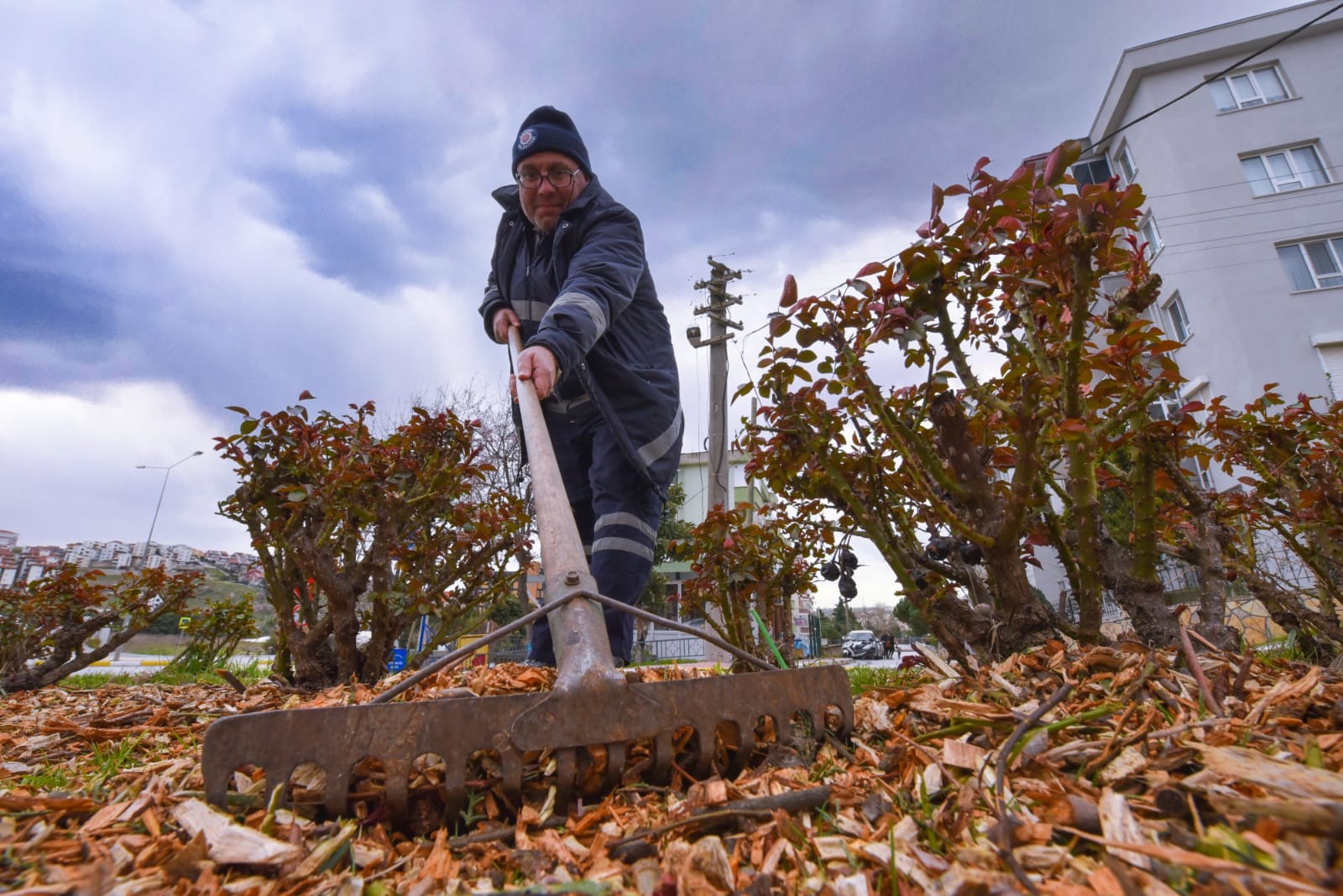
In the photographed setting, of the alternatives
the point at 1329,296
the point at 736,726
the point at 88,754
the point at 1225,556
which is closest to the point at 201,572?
the point at 88,754

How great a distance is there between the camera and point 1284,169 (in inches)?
582

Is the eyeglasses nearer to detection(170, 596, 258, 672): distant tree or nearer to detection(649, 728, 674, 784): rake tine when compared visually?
detection(649, 728, 674, 784): rake tine

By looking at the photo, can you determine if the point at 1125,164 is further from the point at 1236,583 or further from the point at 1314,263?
the point at 1236,583

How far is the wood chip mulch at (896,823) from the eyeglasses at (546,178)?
2.66 m

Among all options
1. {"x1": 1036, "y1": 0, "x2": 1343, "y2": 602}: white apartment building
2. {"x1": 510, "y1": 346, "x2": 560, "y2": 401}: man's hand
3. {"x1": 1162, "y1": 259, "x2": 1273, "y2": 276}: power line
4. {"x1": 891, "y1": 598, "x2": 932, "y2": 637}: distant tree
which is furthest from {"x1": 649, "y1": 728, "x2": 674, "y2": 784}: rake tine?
{"x1": 1162, "y1": 259, "x2": 1273, "y2": 276}: power line

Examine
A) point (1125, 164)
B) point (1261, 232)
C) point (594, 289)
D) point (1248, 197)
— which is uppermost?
point (1125, 164)

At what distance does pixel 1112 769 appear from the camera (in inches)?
38.8

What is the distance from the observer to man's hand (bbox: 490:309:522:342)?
10.8 feet

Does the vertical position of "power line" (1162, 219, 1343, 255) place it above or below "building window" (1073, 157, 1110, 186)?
below

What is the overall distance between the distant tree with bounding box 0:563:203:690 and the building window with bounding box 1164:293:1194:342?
64.8 feet

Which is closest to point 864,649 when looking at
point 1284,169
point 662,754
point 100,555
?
point 1284,169

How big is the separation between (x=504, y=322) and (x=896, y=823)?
2.91 meters

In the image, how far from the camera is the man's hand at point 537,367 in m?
2.28

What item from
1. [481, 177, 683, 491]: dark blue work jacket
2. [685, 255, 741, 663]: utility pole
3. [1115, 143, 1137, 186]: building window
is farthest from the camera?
[1115, 143, 1137, 186]: building window
